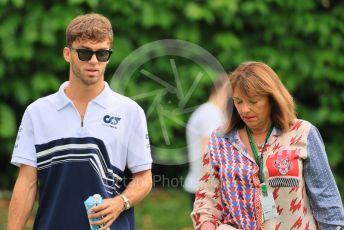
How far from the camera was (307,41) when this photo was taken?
10.8m

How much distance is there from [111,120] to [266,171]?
0.84 metres

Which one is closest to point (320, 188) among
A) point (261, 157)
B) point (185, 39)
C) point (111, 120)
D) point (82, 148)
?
point (261, 157)

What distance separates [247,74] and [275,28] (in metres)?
6.46

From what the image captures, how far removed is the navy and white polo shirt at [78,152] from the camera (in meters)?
4.36

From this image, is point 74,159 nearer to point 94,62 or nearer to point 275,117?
point 94,62

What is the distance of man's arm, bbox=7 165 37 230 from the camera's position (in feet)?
14.6

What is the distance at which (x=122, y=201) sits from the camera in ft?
14.4

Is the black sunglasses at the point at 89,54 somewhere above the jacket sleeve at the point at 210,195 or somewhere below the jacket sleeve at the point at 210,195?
above

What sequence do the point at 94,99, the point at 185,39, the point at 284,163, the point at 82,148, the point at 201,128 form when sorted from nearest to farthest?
the point at 284,163 → the point at 82,148 → the point at 94,99 → the point at 201,128 → the point at 185,39

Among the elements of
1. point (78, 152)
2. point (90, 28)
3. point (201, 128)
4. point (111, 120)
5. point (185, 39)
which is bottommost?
point (201, 128)

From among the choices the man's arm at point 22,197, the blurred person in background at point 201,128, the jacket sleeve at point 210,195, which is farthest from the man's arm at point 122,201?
the blurred person in background at point 201,128

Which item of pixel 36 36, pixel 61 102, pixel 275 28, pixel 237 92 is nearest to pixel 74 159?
pixel 61 102

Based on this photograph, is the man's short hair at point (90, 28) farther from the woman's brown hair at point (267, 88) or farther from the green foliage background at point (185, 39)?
the green foliage background at point (185, 39)

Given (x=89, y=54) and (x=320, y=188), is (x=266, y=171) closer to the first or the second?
(x=320, y=188)
